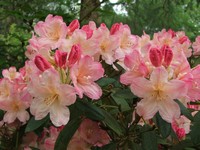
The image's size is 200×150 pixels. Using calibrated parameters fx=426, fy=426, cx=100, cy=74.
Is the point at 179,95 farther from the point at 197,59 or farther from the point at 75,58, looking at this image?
the point at 197,59

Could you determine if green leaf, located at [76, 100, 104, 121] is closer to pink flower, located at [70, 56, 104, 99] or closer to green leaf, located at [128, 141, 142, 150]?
pink flower, located at [70, 56, 104, 99]

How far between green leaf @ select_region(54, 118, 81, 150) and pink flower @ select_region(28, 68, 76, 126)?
0.14 meters

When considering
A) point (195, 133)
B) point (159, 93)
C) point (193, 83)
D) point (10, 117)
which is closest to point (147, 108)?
point (159, 93)

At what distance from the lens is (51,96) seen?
1.16 m

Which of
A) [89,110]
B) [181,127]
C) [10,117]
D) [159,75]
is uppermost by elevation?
[159,75]

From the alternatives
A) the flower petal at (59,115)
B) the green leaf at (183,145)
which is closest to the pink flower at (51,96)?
the flower petal at (59,115)

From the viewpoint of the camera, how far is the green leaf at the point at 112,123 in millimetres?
1269

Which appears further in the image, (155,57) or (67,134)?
(67,134)

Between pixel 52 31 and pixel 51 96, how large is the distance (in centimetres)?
33

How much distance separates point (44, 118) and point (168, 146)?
477 millimetres

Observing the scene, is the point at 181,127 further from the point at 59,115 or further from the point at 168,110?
the point at 59,115

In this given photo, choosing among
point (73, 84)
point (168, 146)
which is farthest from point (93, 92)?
point (168, 146)

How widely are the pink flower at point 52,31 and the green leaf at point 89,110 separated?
249 mm

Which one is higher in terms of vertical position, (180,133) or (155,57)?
(155,57)
